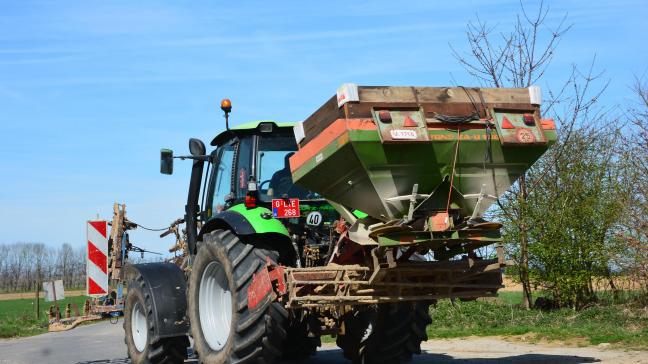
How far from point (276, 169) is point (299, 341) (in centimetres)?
218

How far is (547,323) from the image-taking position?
12.9 meters

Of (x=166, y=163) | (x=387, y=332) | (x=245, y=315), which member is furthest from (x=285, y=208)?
(x=166, y=163)

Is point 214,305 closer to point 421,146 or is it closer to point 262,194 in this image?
point 262,194

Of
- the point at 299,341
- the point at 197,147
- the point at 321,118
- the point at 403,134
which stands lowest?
the point at 299,341

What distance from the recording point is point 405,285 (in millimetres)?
6969

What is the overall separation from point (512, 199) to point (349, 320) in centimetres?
704

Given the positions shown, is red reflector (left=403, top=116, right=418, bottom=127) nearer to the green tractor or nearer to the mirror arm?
the green tractor

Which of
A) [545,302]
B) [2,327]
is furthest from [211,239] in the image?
[2,327]

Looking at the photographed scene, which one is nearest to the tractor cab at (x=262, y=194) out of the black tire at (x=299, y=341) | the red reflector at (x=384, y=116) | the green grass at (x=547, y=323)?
the black tire at (x=299, y=341)

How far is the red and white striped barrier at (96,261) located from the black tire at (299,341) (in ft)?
10.9

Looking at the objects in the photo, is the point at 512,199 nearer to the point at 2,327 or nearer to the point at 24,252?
the point at 2,327

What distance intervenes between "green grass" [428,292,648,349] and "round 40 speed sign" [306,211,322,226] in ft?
14.5

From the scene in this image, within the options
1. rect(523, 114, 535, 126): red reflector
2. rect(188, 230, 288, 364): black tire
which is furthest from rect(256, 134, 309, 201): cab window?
rect(523, 114, 535, 126): red reflector

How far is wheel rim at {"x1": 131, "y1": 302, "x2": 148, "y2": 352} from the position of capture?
9.46 meters
